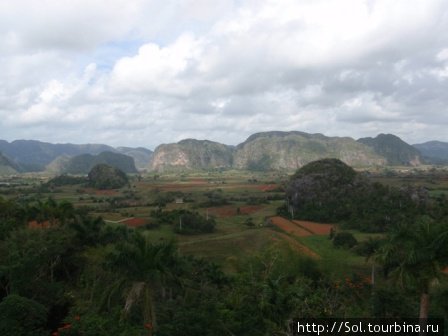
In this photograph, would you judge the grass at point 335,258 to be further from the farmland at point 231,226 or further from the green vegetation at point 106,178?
the green vegetation at point 106,178

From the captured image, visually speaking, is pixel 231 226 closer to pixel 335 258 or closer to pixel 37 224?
pixel 335 258

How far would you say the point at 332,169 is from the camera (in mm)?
106438

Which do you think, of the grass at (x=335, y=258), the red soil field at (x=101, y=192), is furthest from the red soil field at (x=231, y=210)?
the red soil field at (x=101, y=192)

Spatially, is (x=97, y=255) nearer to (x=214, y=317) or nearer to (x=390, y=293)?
(x=214, y=317)

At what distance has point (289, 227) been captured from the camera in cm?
7938

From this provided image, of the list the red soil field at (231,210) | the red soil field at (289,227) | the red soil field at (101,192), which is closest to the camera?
the red soil field at (289,227)

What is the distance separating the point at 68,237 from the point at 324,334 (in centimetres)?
1936

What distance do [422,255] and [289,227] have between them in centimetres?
6002

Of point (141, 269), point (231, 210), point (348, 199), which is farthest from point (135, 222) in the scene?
point (141, 269)

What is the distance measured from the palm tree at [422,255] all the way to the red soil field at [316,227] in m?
55.9

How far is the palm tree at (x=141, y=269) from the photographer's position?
1869cm

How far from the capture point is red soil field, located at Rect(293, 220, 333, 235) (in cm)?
7681

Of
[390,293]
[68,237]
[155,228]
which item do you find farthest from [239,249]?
[390,293]

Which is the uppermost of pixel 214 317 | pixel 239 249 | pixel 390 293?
pixel 214 317
